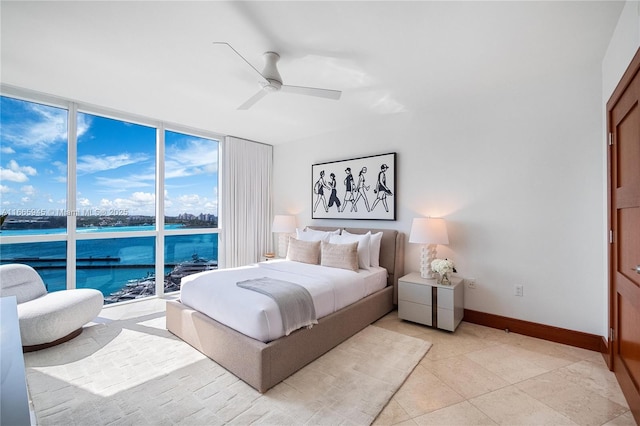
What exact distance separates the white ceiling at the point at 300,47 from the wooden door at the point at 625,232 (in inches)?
25.4

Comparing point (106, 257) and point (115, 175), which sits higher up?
point (115, 175)

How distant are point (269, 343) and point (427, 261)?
2103 mm

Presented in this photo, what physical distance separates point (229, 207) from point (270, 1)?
3.47 metres

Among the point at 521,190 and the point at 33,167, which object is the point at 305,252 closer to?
the point at 521,190

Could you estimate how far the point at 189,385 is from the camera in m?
2.07

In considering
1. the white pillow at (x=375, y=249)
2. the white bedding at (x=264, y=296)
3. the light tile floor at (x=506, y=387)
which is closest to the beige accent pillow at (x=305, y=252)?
the white bedding at (x=264, y=296)

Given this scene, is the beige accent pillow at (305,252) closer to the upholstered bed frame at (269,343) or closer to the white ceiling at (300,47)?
the upholstered bed frame at (269,343)

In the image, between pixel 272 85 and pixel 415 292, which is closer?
pixel 272 85

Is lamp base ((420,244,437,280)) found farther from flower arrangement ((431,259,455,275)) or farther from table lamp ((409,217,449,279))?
flower arrangement ((431,259,455,275))

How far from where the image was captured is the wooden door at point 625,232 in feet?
5.47

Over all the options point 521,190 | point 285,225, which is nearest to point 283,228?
point 285,225

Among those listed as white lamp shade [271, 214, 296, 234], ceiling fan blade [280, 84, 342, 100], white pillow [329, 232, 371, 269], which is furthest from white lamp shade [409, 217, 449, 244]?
white lamp shade [271, 214, 296, 234]

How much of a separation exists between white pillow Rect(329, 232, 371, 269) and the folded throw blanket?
126cm

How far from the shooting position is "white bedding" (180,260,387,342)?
6.91 feet
